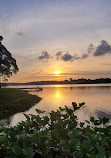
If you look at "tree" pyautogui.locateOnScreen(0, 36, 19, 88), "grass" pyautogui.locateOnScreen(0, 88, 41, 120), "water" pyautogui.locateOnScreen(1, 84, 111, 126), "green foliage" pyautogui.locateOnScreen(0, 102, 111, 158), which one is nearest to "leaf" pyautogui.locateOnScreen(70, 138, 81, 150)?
"green foliage" pyautogui.locateOnScreen(0, 102, 111, 158)

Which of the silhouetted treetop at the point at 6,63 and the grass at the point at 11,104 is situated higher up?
the silhouetted treetop at the point at 6,63

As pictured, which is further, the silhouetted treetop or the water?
the silhouetted treetop

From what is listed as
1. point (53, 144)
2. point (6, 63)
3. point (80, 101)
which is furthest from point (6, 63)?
point (53, 144)

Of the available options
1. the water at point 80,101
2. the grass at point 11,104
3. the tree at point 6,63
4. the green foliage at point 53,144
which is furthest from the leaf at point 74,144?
the tree at point 6,63

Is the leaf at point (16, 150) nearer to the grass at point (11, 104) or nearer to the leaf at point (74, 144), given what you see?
the leaf at point (74, 144)

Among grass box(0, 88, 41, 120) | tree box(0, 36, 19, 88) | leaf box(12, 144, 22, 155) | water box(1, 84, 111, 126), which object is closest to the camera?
leaf box(12, 144, 22, 155)

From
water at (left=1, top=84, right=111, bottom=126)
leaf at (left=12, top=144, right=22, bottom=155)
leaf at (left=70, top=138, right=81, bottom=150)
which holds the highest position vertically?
leaf at (left=70, top=138, right=81, bottom=150)

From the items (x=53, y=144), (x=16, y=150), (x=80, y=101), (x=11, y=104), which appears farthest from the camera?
(x=80, y=101)

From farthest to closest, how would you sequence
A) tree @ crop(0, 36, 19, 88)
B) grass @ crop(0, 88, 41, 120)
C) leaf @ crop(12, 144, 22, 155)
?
1. tree @ crop(0, 36, 19, 88)
2. grass @ crop(0, 88, 41, 120)
3. leaf @ crop(12, 144, 22, 155)

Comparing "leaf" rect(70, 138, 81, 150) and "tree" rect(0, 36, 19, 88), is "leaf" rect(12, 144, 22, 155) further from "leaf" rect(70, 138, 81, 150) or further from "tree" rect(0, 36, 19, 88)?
"tree" rect(0, 36, 19, 88)

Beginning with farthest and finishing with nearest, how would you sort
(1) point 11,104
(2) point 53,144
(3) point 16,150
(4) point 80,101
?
(4) point 80,101 → (1) point 11,104 → (2) point 53,144 → (3) point 16,150

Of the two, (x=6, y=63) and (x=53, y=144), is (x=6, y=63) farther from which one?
(x=53, y=144)

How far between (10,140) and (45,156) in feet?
Answer: 1.28

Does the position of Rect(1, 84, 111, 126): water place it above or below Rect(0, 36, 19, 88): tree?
below
